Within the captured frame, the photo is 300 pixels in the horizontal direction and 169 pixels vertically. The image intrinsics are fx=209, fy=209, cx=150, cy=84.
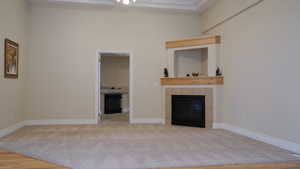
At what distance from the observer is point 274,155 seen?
3164mm

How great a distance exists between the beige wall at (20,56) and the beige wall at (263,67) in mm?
4984

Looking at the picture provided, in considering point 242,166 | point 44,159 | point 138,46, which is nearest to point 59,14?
point 138,46

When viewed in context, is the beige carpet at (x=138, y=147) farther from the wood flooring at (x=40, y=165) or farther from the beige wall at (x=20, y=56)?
the beige wall at (x=20, y=56)

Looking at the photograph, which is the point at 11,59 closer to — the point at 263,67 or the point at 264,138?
the point at 263,67

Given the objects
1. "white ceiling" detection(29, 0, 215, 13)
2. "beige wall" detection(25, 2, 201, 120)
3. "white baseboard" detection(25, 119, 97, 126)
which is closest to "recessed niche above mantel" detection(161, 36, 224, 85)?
"beige wall" detection(25, 2, 201, 120)

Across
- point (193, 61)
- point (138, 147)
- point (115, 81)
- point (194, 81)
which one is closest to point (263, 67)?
point (194, 81)

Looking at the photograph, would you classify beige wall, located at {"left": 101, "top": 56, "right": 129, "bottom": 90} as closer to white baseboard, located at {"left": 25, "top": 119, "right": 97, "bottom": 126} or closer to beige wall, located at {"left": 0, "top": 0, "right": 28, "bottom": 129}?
white baseboard, located at {"left": 25, "top": 119, "right": 97, "bottom": 126}

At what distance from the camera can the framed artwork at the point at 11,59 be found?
4449 millimetres

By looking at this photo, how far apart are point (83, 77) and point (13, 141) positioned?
2.46m

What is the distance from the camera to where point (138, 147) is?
3.60m

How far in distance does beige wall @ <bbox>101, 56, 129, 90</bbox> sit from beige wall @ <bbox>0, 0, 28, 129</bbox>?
12.1 ft

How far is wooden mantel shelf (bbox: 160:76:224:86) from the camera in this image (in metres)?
5.32

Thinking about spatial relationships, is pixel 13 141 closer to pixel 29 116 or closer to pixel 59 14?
pixel 29 116

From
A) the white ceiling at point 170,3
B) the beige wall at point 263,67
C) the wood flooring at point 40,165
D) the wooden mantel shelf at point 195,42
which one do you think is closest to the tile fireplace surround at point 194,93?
the beige wall at point 263,67
